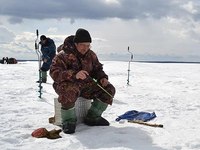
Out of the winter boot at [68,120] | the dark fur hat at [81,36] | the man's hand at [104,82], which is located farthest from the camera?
the man's hand at [104,82]

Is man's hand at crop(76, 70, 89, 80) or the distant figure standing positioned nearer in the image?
man's hand at crop(76, 70, 89, 80)

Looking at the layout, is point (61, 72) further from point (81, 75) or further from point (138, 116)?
point (138, 116)

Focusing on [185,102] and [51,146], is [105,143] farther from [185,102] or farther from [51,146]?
[185,102]

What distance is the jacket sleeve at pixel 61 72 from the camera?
215 inches

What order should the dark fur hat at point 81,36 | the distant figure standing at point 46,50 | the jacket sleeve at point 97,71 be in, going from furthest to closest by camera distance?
the distant figure standing at point 46,50 → the jacket sleeve at point 97,71 → the dark fur hat at point 81,36

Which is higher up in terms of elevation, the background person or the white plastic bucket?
the background person

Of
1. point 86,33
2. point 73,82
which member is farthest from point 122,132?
point 86,33

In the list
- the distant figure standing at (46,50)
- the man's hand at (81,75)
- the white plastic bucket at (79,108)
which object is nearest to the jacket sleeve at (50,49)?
the distant figure standing at (46,50)

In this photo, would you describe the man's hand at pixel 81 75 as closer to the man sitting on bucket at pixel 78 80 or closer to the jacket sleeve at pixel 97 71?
the man sitting on bucket at pixel 78 80

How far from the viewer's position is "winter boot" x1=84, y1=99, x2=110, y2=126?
590 centimetres

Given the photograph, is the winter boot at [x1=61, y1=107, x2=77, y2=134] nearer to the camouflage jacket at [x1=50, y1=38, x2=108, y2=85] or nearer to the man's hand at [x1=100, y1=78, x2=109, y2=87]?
the camouflage jacket at [x1=50, y1=38, x2=108, y2=85]

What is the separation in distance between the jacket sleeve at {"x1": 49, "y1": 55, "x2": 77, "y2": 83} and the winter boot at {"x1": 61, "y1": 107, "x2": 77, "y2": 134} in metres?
0.46

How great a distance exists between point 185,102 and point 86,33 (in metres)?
4.32

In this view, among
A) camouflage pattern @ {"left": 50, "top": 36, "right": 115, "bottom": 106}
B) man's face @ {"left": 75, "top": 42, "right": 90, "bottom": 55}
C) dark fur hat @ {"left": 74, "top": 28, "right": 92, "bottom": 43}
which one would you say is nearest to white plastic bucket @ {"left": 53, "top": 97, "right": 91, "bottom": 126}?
camouflage pattern @ {"left": 50, "top": 36, "right": 115, "bottom": 106}
